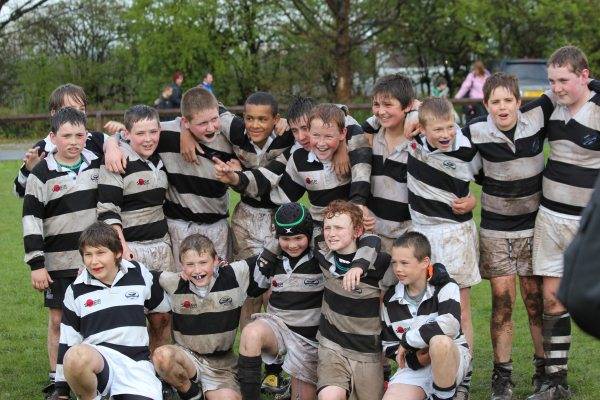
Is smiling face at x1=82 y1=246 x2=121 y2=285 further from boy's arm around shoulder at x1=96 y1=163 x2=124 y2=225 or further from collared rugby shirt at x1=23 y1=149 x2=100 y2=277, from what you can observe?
collared rugby shirt at x1=23 y1=149 x2=100 y2=277

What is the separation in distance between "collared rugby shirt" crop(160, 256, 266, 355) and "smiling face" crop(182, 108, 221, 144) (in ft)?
2.75

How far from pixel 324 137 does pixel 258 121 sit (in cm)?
51

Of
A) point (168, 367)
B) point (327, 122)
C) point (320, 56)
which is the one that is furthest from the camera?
point (320, 56)

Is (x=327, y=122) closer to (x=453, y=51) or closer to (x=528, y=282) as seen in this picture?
(x=528, y=282)

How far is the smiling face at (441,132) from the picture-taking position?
200 inches

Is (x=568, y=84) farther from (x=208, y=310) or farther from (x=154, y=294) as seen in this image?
(x=154, y=294)

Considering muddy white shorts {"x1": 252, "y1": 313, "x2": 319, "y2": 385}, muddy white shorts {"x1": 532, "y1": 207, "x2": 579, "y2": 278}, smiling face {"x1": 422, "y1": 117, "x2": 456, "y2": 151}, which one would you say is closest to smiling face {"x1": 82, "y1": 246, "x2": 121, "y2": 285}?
muddy white shorts {"x1": 252, "y1": 313, "x2": 319, "y2": 385}

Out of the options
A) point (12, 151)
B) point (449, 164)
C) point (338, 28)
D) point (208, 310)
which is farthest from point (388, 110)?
point (338, 28)

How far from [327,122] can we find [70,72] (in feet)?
71.9

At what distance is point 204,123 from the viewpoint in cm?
554

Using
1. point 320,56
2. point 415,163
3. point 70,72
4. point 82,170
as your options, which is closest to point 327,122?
point 415,163

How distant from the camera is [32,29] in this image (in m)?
27.1

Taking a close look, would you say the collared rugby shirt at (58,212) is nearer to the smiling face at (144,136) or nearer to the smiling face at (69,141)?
the smiling face at (69,141)

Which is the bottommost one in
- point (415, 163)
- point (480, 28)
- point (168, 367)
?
point (168, 367)
